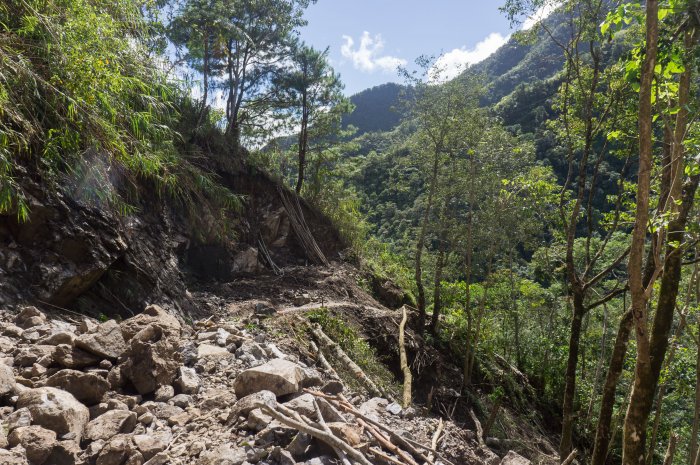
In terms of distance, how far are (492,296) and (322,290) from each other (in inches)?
269

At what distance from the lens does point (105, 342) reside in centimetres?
337

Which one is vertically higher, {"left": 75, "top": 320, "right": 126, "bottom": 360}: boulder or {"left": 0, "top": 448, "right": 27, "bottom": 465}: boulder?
{"left": 75, "top": 320, "right": 126, "bottom": 360}: boulder

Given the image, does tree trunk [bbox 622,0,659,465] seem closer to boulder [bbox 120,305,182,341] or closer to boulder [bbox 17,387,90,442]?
boulder [bbox 17,387,90,442]

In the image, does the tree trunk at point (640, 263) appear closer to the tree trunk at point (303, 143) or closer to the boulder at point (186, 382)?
the boulder at point (186, 382)

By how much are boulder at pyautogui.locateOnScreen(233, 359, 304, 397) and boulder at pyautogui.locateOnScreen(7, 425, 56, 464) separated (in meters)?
1.37

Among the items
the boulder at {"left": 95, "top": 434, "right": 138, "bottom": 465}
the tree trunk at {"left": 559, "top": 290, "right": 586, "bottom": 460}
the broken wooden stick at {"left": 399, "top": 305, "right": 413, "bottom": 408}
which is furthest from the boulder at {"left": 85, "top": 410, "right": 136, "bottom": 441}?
the tree trunk at {"left": 559, "top": 290, "right": 586, "bottom": 460}

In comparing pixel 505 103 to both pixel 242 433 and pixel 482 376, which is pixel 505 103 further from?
pixel 242 433

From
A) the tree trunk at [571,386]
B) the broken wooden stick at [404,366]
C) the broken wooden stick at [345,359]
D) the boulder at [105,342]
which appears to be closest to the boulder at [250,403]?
the boulder at [105,342]

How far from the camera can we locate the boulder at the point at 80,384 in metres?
2.91

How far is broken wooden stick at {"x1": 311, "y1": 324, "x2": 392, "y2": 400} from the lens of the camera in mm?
6457

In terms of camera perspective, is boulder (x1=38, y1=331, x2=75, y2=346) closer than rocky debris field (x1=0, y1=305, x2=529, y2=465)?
No

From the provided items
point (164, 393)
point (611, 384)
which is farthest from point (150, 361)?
point (611, 384)

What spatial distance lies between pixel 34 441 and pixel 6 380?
0.63 meters

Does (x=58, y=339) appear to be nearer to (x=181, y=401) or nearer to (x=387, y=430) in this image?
(x=181, y=401)
